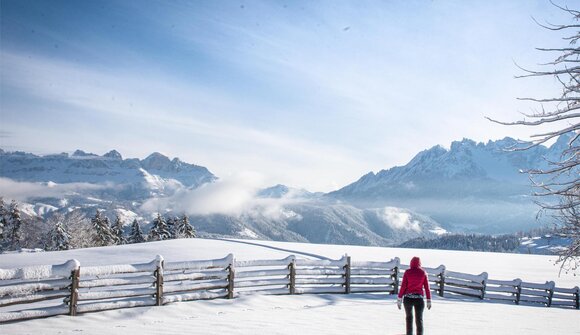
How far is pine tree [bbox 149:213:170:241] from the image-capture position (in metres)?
61.3

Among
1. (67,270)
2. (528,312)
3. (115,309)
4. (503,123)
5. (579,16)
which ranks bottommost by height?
(528,312)

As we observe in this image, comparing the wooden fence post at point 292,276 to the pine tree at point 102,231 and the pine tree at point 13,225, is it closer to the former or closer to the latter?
the pine tree at point 102,231

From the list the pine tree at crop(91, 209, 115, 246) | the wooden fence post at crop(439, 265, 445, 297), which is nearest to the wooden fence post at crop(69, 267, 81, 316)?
the wooden fence post at crop(439, 265, 445, 297)

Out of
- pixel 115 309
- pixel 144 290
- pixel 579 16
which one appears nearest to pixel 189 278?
pixel 144 290

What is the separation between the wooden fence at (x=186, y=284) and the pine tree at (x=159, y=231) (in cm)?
4723

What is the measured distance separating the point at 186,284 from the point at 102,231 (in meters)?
52.9

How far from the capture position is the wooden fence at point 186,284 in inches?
389

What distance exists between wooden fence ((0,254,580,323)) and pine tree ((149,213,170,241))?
47.2m

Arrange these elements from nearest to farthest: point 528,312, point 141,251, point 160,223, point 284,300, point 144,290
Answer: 1. point 144,290
2. point 284,300
3. point 528,312
4. point 141,251
5. point 160,223

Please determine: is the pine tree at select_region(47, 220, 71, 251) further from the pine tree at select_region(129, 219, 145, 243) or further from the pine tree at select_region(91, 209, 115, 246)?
the pine tree at select_region(129, 219, 145, 243)

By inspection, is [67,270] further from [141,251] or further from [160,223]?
[160,223]

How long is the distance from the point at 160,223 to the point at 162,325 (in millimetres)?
54593

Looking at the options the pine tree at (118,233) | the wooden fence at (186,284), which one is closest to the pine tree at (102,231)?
the pine tree at (118,233)

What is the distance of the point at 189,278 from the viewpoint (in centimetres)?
1288
